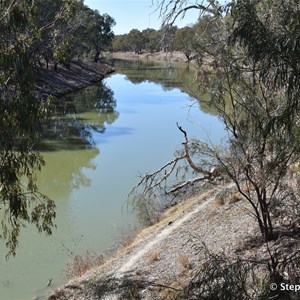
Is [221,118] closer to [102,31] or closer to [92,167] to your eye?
[92,167]

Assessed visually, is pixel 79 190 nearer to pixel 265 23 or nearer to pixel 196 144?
pixel 196 144

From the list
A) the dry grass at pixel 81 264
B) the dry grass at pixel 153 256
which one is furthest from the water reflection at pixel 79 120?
the dry grass at pixel 153 256

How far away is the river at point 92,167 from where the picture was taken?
8.24 m

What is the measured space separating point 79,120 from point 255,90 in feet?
60.7

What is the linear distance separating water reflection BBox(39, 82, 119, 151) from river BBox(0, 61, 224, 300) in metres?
0.04

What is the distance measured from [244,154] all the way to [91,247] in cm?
445

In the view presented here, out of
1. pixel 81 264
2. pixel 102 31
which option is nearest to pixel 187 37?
pixel 81 264

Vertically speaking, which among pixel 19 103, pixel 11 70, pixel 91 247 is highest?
pixel 11 70

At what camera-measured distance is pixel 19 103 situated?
522 cm

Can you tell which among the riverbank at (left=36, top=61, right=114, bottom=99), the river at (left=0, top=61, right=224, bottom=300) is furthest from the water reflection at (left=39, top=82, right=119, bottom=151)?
the riverbank at (left=36, top=61, right=114, bottom=99)

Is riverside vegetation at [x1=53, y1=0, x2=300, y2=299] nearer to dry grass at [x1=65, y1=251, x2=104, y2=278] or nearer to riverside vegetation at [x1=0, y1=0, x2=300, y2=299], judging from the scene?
riverside vegetation at [x1=0, y1=0, x2=300, y2=299]

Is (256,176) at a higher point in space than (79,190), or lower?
higher

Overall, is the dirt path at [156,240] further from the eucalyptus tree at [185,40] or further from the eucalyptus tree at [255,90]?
the eucalyptus tree at [185,40]

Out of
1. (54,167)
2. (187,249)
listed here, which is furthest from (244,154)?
(54,167)
